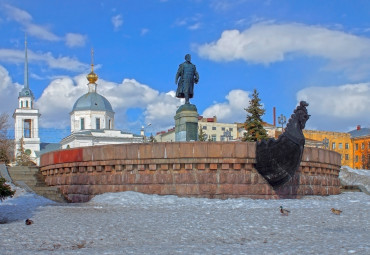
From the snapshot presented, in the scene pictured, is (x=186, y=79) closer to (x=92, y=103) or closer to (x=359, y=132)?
(x=92, y=103)

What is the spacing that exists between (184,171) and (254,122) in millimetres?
23791

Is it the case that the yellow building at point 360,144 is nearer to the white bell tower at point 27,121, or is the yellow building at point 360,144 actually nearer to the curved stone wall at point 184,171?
the white bell tower at point 27,121

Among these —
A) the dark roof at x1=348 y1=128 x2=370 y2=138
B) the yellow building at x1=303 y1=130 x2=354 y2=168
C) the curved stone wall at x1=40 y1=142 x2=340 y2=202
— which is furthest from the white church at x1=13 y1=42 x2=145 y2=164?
the curved stone wall at x1=40 y1=142 x2=340 y2=202

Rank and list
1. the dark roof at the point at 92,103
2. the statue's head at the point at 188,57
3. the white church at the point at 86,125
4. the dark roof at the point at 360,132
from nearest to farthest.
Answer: the statue's head at the point at 188,57 < the white church at the point at 86,125 < the dark roof at the point at 92,103 < the dark roof at the point at 360,132

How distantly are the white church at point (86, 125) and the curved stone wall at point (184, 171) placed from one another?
4783cm

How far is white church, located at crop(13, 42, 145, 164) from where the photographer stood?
66.1 m

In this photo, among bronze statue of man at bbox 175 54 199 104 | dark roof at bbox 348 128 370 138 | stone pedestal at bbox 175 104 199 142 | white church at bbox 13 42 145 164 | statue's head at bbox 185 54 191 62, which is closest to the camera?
stone pedestal at bbox 175 104 199 142

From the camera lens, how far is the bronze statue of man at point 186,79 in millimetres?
18297

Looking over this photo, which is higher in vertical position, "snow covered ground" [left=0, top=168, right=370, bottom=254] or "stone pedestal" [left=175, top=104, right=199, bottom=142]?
"stone pedestal" [left=175, top=104, right=199, bottom=142]

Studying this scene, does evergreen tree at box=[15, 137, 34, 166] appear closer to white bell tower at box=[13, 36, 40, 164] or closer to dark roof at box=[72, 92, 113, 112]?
dark roof at box=[72, 92, 113, 112]

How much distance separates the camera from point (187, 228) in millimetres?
9945

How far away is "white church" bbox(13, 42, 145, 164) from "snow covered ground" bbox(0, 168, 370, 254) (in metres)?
51.3

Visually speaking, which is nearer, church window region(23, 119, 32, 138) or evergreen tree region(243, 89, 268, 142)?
evergreen tree region(243, 89, 268, 142)

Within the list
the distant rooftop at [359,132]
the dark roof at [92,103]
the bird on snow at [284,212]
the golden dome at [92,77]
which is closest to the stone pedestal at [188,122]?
the bird on snow at [284,212]
